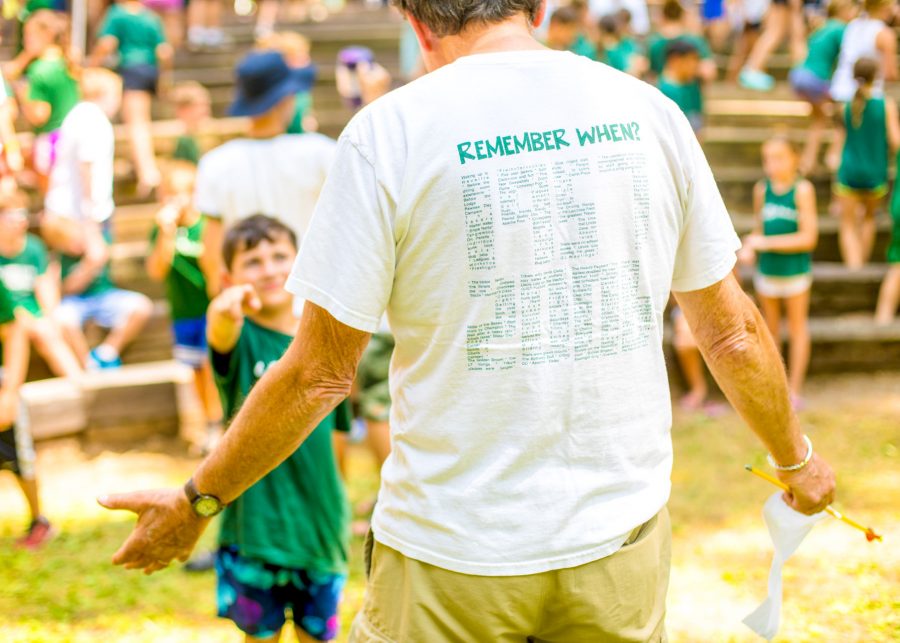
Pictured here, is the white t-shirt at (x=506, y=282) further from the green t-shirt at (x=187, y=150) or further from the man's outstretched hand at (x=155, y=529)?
the green t-shirt at (x=187, y=150)

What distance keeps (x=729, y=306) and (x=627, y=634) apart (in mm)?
663

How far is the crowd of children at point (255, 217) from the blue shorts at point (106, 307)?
16mm

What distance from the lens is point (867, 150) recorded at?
7.80 m

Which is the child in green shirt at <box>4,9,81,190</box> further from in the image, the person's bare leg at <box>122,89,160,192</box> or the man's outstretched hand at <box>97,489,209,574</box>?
the man's outstretched hand at <box>97,489,209,574</box>

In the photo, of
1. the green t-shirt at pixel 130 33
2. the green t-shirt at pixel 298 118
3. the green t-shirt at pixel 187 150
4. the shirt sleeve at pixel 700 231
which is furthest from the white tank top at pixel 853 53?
the shirt sleeve at pixel 700 231

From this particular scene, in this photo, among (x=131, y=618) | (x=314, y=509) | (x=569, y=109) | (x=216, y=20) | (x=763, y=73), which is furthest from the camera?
(x=216, y=20)

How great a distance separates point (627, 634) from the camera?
183 cm

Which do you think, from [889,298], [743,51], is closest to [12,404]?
[889,298]

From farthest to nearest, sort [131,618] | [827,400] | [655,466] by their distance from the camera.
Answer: [827,400]
[131,618]
[655,466]

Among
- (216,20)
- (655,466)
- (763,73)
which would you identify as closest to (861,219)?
(763,73)

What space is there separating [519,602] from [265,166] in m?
3.37

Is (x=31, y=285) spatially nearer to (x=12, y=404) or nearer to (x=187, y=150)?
(x=12, y=404)

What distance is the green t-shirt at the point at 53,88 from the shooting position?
26.0ft

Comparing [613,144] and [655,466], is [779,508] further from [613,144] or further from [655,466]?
[613,144]
